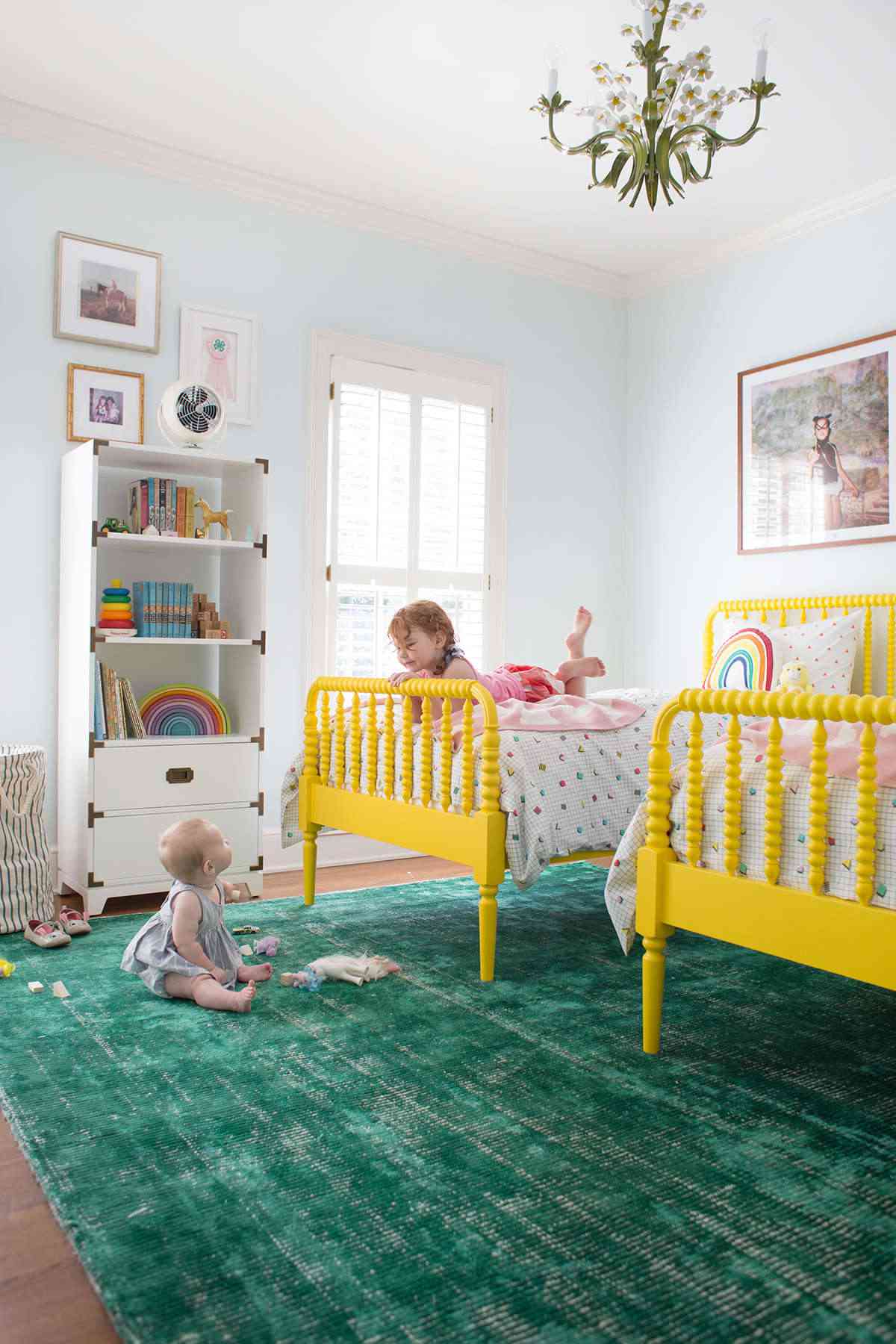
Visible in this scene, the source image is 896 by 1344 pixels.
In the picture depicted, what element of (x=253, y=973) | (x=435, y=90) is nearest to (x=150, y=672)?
(x=253, y=973)

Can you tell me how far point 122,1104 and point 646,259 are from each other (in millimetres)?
4305

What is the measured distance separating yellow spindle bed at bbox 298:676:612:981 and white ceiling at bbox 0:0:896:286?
190 cm

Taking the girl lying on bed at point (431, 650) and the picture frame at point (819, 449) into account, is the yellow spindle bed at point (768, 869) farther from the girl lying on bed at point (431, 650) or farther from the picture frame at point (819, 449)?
the picture frame at point (819, 449)

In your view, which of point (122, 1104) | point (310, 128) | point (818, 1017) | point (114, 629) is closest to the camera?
point (122, 1104)

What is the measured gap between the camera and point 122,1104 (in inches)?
74.1

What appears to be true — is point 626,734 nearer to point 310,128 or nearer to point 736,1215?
point 736,1215

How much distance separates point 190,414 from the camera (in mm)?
3508

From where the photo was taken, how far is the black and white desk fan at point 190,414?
3.49 m

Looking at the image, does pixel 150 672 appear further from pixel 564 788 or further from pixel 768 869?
pixel 768 869

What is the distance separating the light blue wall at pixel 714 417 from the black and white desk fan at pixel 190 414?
7.59ft

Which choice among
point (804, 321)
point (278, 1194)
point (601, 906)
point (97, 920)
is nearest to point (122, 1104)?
point (278, 1194)

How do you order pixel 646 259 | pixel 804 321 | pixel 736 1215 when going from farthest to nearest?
pixel 646 259, pixel 804 321, pixel 736 1215

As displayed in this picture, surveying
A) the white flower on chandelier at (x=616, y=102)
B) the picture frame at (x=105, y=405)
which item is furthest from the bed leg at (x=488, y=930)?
the picture frame at (x=105, y=405)

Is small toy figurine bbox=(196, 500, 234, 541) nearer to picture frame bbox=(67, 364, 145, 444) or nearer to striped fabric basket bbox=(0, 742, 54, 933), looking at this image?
picture frame bbox=(67, 364, 145, 444)
